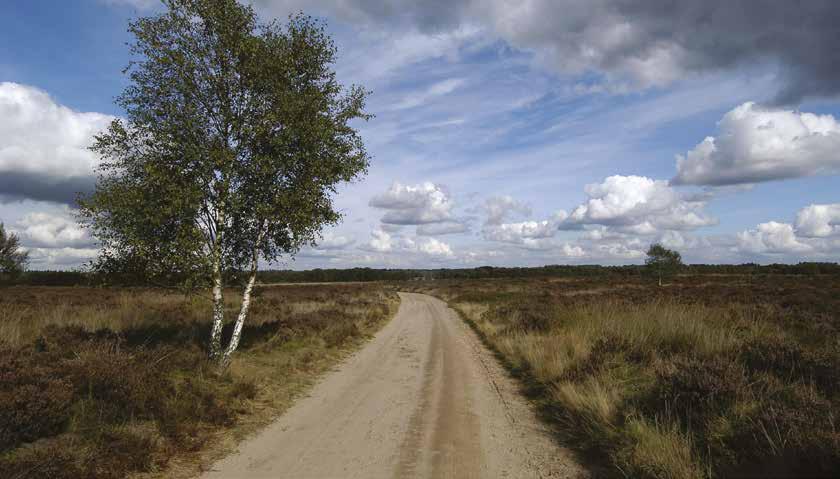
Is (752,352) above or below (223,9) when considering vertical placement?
below

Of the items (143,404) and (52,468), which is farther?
(143,404)

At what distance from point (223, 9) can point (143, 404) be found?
34.6 ft

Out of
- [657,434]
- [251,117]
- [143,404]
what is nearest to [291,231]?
[251,117]

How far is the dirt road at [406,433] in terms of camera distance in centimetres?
611

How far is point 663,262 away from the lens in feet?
238

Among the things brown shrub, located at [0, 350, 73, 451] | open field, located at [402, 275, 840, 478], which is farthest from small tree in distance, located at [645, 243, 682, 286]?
brown shrub, located at [0, 350, 73, 451]

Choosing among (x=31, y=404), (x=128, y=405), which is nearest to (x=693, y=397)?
(x=128, y=405)

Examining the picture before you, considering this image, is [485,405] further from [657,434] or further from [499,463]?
[657,434]

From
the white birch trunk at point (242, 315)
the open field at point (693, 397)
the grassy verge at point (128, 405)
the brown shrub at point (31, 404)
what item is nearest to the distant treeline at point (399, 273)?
the white birch trunk at point (242, 315)

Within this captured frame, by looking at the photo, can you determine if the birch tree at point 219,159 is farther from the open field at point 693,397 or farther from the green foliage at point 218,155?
the open field at point 693,397

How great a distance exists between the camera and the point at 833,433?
4758 mm

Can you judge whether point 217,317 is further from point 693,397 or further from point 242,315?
point 693,397

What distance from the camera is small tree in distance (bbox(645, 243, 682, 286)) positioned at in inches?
2852

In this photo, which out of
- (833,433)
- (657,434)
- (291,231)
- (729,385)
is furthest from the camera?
(291,231)
